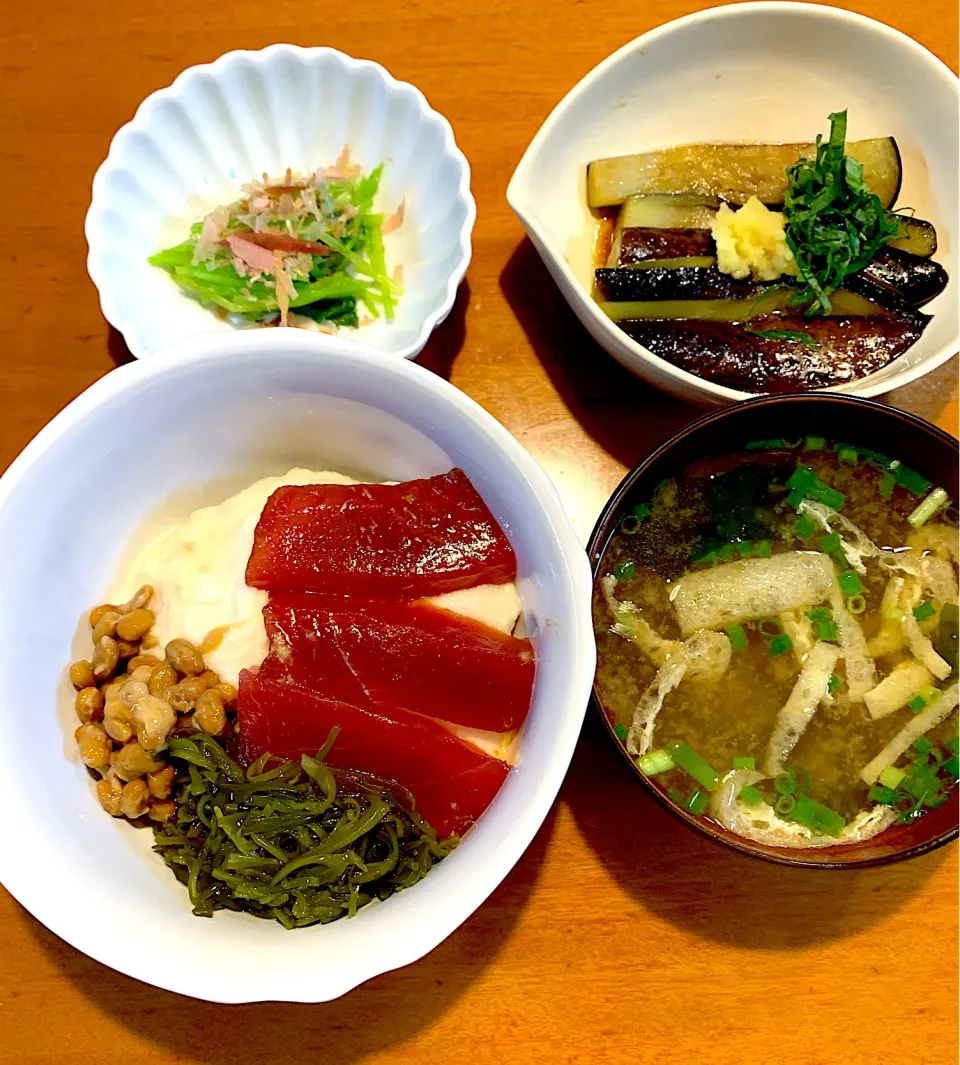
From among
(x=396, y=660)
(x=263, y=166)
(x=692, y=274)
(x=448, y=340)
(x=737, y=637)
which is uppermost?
(x=263, y=166)

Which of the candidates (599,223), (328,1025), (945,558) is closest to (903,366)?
(945,558)

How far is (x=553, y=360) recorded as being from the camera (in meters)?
1.88

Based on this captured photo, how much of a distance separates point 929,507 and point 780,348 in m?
0.43

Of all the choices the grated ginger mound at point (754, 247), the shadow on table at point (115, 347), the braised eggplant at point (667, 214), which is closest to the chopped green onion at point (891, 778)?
the grated ginger mound at point (754, 247)

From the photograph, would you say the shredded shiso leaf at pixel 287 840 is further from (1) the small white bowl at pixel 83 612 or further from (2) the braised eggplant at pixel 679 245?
(2) the braised eggplant at pixel 679 245

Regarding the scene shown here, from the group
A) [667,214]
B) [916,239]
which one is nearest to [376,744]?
[667,214]

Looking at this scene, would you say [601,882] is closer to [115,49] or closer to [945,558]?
[945,558]

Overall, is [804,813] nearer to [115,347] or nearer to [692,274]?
[692,274]

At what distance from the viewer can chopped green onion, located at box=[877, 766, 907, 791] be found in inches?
62.3

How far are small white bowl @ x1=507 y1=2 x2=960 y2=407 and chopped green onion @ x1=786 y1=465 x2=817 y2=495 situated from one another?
0.20m

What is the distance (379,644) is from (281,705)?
0.17m

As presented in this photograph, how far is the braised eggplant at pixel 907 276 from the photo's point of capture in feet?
6.03

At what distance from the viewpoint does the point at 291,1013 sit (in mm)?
1622

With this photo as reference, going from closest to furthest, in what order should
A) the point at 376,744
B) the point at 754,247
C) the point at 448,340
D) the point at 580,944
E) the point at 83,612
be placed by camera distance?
the point at 376,744 < the point at 83,612 < the point at 580,944 < the point at 754,247 < the point at 448,340
